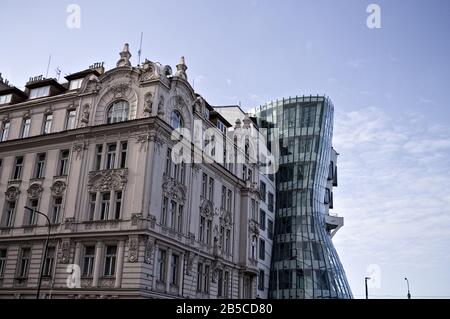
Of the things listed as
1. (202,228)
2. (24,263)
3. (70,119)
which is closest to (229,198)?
(202,228)

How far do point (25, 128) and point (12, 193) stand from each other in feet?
22.8

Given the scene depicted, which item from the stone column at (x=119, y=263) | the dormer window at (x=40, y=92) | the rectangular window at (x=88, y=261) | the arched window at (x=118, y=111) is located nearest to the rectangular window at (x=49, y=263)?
the rectangular window at (x=88, y=261)

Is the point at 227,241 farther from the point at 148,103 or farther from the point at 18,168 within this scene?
the point at 18,168

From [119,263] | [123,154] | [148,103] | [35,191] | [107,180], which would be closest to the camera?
[119,263]

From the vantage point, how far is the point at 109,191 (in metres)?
42.2

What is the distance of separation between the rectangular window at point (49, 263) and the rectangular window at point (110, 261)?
5367 mm

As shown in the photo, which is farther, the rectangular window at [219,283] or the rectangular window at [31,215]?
the rectangular window at [219,283]

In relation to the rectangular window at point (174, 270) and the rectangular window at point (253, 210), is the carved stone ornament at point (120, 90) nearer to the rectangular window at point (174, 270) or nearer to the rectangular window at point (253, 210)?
the rectangular window at point (174, 270)

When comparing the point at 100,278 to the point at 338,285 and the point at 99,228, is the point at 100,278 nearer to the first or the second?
the point at 99,228

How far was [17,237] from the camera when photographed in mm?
44469

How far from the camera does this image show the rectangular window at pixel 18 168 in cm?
4835
